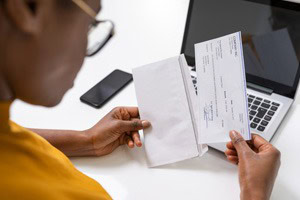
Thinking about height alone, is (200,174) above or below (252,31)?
below

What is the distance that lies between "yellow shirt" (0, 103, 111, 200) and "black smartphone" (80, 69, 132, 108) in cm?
38

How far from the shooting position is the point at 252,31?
92 cm

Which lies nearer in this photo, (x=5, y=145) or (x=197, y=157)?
(x=5, y=145)

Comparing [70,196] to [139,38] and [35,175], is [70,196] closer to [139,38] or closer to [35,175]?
[35,175]

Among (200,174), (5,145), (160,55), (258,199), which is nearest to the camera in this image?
(5,145)

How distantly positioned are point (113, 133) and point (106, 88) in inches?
9.4

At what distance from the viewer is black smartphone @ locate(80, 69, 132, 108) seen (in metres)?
1.01

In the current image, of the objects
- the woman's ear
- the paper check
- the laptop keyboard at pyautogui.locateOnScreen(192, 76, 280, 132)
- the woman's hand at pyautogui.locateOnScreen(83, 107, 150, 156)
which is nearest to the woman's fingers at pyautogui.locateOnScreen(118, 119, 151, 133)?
the woman's hand at pyautogui.locateOnScreen(83, 107, 150, 156)

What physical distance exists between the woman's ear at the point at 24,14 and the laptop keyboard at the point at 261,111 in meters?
0.62

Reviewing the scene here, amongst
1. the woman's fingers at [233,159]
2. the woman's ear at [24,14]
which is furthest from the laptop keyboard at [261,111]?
the woman's ear at [24,14]

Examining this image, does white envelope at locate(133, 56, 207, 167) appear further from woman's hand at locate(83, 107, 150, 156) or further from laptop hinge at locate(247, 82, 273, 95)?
laptop hinge at locate(247, 82, 273, 95)

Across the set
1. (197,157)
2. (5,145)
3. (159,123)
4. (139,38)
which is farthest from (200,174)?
(139,38)

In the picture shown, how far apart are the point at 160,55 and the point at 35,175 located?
0.75 m

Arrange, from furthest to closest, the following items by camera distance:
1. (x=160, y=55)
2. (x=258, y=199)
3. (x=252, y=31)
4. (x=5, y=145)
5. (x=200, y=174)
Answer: (x=160, y=55) < (x=252, y=31) < (x=200, y=174) < (x=258, y=199) < (x=5, y=145)
